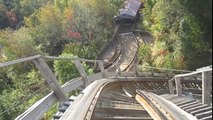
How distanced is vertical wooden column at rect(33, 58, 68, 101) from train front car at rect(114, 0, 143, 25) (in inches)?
1268

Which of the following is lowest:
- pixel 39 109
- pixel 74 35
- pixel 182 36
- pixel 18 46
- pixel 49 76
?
pixel 39 109

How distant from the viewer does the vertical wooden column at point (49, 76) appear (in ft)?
17.6

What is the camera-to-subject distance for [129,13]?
38406 mm

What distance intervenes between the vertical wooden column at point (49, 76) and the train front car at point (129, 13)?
Result: 3220 cm

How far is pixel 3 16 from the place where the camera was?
49.9 m

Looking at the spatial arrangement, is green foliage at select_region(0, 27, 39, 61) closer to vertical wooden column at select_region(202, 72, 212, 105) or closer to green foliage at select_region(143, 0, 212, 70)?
green foliage at select_region(143, 0, 212, 70)

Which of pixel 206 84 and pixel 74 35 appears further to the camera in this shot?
pixel 74 35

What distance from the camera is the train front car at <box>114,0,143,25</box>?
38.0 metres

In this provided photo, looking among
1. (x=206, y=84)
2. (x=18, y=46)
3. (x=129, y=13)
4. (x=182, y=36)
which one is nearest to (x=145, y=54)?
(x=182, y=36)

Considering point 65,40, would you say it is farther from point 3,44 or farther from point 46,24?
point 3,44

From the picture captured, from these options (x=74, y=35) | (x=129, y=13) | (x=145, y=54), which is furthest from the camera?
(x=129, y=13)

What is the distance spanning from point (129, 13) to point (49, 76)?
3333 centimetres

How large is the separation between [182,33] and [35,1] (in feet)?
93.4

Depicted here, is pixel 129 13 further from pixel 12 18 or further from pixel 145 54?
pixel 12 18
